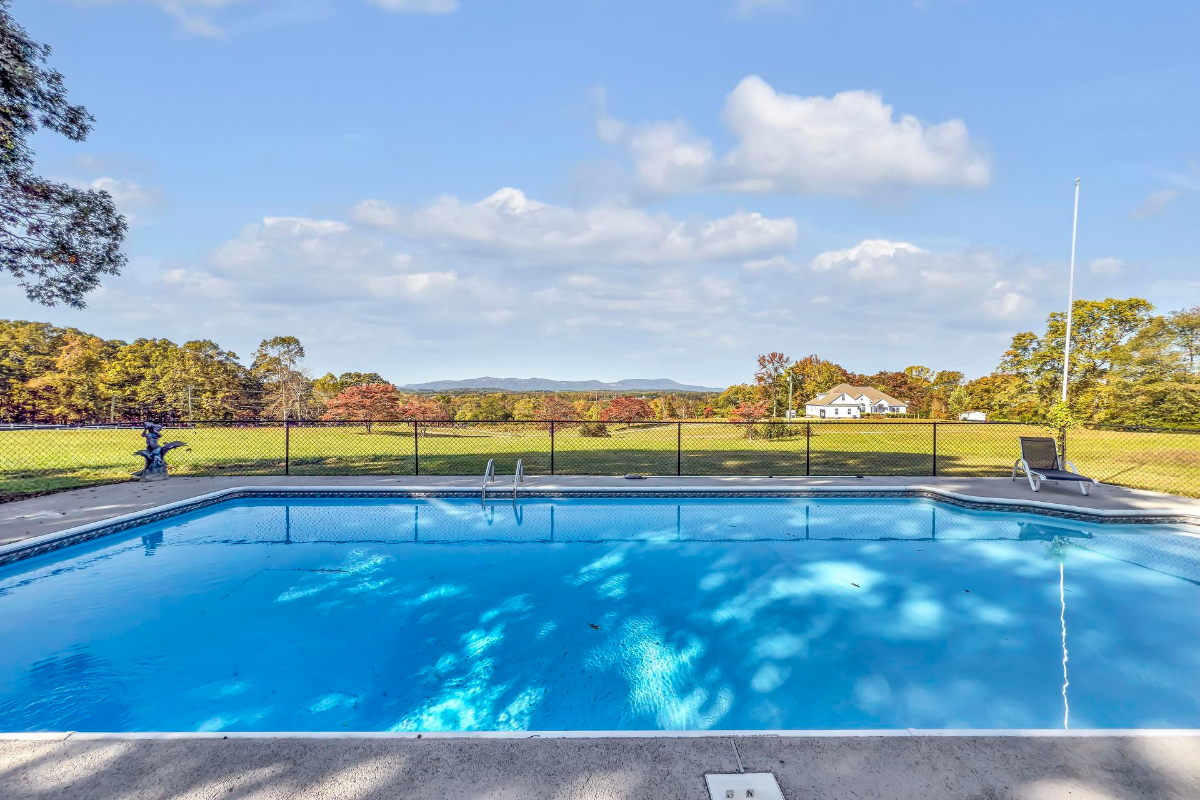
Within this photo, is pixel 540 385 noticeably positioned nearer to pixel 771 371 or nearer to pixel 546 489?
pixel 771 371

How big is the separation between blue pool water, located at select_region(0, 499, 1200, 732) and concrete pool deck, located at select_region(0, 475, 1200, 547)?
55cm

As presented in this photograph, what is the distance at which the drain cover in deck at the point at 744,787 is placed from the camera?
6.16 feet

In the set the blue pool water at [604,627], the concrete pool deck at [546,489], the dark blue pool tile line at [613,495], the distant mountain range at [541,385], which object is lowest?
the blue pool water at [604,627]

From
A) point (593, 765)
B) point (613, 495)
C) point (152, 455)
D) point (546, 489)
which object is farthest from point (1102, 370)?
point (152, 455)

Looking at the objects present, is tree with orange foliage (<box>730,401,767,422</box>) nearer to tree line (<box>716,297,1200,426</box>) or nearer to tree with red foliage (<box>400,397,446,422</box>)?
tree line (<box>716,297,1200,426</box>)

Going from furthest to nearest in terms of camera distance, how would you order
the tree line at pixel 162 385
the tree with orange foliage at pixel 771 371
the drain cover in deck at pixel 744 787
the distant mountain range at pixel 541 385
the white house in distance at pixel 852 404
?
the distant mountain range at pixel 541 385 → the white house in distance at pixel 852 404 → the tree with orange foliage at pixel 771 371 → the tree line at pixel 162 385 → the drain cover in deck at pixel 744 787

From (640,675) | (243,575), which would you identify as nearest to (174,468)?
(243,575)

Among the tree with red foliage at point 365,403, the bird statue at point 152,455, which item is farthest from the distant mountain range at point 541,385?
the bird statue at point 152,455

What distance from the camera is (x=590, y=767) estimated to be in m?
2.08

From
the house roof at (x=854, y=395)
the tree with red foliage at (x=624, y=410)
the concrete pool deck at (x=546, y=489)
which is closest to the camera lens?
the concrete pool deck at (x=546, y=489)

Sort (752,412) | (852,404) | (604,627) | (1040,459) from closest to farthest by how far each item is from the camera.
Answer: (604,627) → (1040,459) → (752,412) → (852,404)

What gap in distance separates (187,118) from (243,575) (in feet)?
39.6

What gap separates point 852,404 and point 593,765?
6856 centimetres

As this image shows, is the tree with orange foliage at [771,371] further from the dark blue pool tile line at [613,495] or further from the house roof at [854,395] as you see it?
the house roof at [854,395]
